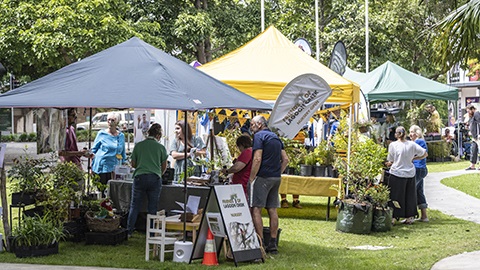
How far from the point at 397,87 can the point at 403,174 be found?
1300 centimetres

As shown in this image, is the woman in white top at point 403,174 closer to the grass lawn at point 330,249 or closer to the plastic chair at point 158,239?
the grass lawn at point 330,249

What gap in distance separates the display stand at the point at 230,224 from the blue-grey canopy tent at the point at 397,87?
16.4 m

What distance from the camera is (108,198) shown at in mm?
12531

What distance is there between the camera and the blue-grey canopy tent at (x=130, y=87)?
33.1 ft

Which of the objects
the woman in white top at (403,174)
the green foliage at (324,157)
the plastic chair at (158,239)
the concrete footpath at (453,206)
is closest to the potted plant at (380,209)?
the woman in white top at (403,174)

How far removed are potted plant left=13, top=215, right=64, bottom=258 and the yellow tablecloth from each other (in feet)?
18.3

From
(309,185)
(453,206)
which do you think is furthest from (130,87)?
(453,206)

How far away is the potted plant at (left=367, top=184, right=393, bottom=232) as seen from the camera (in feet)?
44.9

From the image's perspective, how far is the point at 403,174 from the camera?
47.1 ft

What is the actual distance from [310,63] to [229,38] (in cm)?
1729

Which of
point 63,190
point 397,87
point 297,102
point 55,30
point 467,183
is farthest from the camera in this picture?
point 397,87

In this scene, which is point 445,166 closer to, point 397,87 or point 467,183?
point 397,87

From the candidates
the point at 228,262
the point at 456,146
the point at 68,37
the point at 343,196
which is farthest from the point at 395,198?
the point at 456,146

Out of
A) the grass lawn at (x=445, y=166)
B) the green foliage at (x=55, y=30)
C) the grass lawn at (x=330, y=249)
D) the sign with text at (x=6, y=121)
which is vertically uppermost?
the green foliage at (x=55, y=30)
